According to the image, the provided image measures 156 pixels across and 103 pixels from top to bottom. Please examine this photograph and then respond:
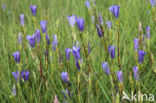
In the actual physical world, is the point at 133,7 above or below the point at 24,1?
below

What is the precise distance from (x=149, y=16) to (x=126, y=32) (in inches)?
21.8

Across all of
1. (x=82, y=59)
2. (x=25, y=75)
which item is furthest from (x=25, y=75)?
(x=82, y=59)

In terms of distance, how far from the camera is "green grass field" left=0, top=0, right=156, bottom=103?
4.60 ft

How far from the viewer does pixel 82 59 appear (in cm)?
127

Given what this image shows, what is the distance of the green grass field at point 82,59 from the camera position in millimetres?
1403

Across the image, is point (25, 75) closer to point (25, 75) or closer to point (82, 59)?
point (25, 75)

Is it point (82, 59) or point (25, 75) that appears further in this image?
point (25, 75)

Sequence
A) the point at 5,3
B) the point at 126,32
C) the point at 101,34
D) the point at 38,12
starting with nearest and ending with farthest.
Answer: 1. the point at 101,34
2. the point at 126,32
3. the point at 38,12
4. the point at 5,3

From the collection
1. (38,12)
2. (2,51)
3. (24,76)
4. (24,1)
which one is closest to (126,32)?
(24,76)

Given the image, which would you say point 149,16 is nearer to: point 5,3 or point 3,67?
point 3,67

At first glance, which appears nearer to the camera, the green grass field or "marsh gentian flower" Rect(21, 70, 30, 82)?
the green grass field

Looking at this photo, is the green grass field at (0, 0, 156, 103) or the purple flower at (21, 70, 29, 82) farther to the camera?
the purple flower at (21, 70, 29, 82)

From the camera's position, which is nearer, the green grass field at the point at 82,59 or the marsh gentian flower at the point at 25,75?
the green grass field at the point at 82,59

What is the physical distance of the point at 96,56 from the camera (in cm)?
188
